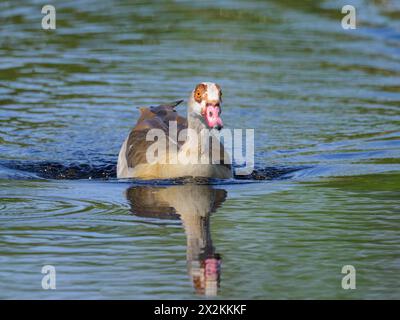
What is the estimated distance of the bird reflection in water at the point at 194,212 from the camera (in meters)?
7.57

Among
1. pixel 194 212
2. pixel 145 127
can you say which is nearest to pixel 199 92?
pixel 194 212

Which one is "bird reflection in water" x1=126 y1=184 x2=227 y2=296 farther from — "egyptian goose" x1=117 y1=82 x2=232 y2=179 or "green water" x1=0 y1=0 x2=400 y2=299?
"egyptian goose" x1=117 y1=82 x2=232 y2=179

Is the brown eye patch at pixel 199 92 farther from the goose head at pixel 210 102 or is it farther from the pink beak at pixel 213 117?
the pink beak at pixel 213 117

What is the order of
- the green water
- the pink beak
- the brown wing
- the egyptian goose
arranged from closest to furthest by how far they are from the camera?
the green water < the pink beak < the egyptian goose < the brown wing

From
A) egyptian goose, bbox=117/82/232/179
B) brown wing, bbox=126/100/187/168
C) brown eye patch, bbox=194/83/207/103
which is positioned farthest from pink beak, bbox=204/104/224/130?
brown wing, bbox=126/100/187/168

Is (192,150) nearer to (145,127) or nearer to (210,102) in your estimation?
(210,102)

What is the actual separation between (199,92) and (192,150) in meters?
0.63

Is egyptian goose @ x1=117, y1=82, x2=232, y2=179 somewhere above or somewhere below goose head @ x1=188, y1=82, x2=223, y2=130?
below

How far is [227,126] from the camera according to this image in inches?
544

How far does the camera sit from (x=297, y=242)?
842cm

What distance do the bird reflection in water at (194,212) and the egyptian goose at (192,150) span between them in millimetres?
223

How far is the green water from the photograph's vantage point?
7.70m

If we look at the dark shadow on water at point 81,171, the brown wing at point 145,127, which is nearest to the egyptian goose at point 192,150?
the brown wing at point 145,127
